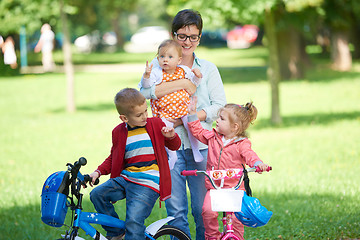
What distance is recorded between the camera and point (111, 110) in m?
18.7

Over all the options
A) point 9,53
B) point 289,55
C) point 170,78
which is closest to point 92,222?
point 170,78

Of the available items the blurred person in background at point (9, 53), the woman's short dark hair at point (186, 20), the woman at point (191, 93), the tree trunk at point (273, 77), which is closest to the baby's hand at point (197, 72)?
the woman at point (191, 93)

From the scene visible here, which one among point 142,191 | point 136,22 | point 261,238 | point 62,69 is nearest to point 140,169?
point 142,191

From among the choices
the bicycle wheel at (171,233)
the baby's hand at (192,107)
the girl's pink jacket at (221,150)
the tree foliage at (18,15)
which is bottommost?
the bicycle wheel at (171,233)

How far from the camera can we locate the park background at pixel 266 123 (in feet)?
23.6

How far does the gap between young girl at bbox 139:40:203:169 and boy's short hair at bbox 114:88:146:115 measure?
13.7 inches

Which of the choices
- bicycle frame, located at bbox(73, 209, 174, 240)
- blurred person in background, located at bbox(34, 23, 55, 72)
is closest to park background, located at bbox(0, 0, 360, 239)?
blurred person in background, located at bbox(34, 23, 55, 72)

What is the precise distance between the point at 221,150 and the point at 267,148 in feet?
25.0

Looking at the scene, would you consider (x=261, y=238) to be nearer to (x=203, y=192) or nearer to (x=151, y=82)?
(x=203, y=192)

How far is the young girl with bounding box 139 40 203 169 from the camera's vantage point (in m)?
4.42

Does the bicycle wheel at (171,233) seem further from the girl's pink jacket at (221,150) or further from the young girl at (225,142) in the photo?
the girl's pink jacket at (221,150)

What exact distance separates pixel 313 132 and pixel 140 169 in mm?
9939

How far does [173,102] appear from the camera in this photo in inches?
177

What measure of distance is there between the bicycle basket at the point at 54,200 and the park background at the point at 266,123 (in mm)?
2639
